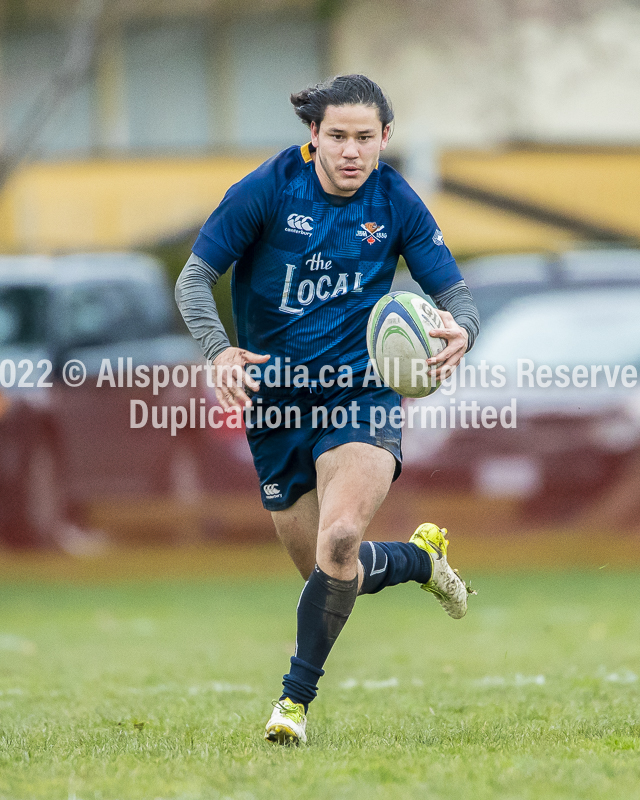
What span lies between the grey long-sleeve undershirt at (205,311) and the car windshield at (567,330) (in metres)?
6.28

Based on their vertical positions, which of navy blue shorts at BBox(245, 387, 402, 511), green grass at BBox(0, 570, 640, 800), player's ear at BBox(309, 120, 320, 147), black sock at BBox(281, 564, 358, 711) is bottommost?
green grass at BBox(0, 570, 640, 800)

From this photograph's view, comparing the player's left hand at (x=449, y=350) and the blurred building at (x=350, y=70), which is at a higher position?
the blurred building at (x=350, y=70)

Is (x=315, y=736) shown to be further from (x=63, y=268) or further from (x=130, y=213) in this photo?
(x=130, y=213)

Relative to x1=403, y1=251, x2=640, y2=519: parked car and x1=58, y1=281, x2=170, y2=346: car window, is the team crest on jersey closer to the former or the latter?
x1=403, y1=251, x2=640, y2=519: parked car

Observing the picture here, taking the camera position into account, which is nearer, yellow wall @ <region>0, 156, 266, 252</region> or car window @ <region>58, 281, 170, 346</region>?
car window @ <region>58, 281, 170, 346</region>

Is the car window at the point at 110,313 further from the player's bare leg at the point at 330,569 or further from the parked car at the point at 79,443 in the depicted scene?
the player's bare leg at the point at 330,569

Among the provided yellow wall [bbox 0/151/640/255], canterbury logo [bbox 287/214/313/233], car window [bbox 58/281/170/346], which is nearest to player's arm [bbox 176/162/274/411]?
canterbury logo [bbox 287/214/313/233]

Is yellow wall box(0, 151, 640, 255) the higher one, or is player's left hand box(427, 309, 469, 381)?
yellow wall box(0, 151, 640, 255)

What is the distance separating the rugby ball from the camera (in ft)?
16.0

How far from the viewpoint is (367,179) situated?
5.20m

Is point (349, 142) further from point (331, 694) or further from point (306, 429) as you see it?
point (331, 694)

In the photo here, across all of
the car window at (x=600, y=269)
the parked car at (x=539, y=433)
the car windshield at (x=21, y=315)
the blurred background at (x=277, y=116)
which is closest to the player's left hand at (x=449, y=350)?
the parked car at (x=539, y=433)

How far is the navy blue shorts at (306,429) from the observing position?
5.11 meters

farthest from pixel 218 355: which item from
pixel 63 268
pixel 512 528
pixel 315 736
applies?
pixel 63 268
